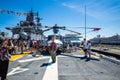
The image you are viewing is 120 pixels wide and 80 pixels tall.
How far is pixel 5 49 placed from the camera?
643 centimetres

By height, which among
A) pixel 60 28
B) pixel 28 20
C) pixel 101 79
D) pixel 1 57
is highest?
pixel 28 20

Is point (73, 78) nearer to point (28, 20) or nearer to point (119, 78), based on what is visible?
point (119, 78)

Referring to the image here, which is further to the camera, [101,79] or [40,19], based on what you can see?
[40,19]

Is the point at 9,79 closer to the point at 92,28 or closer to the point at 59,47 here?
the point at 59,47

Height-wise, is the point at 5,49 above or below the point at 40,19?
below

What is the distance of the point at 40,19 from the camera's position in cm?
8988

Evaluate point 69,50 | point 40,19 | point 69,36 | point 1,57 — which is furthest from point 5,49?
point 40,19

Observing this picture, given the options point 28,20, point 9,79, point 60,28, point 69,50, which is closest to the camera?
point 9,79

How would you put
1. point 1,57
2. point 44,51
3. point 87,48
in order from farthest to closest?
point 44,51
point 87,48
point 1,57

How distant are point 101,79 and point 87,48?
374 inches

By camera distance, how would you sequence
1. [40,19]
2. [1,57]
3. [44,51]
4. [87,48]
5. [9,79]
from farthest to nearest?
[40,19] < [44,51] < [87,48] < [9,79] < [1,57]

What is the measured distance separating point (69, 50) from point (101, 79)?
1660 centimetres

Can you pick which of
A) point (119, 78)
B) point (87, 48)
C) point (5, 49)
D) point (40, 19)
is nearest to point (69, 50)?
point (87, 48)

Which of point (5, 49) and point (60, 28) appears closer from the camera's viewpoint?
point (5, 49)
